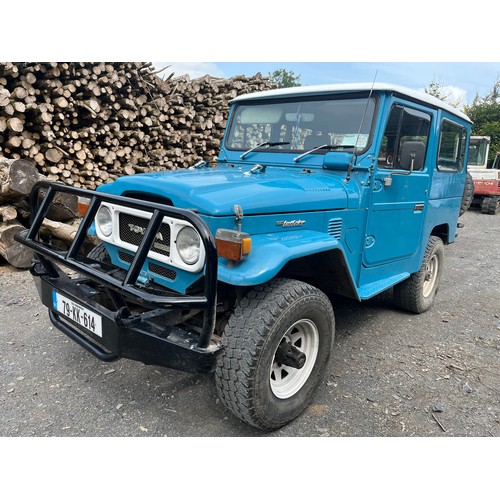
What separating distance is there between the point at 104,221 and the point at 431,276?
11.7 ft

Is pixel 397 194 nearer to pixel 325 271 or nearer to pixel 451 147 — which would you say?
pixel 325 271

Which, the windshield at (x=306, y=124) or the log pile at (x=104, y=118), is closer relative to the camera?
the windshield at (x=306, y=124)

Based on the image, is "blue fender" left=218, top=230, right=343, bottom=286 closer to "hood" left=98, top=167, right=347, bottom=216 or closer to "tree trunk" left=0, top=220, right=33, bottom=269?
"hood" left=98, top=167, right=347, bottom=216

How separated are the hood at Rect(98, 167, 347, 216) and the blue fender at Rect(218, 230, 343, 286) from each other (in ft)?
0.62

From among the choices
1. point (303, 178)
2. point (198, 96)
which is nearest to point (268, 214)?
point (303, 178)

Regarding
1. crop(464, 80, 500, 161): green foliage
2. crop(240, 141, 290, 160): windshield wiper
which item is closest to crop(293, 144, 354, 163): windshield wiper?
crop(240, 141, 290, 160): windshield wiper

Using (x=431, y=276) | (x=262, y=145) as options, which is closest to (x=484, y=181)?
(x=431, y=276)

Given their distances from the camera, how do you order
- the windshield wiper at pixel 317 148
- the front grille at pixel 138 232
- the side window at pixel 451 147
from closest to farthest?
the front grille at pixel 138 232, the windshield wiper at pixel 317 148, the side window at pixel 451 147

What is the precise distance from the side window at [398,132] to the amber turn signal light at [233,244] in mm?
1646

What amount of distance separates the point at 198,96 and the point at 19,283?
4.70 meters

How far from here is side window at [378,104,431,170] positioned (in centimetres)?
338

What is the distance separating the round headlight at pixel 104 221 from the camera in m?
2.90

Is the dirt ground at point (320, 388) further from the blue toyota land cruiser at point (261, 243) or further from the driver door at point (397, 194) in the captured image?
the driver door at point (397, 194)

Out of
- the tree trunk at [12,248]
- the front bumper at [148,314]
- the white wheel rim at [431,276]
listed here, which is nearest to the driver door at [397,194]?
the white wheel rim at [431,276]
